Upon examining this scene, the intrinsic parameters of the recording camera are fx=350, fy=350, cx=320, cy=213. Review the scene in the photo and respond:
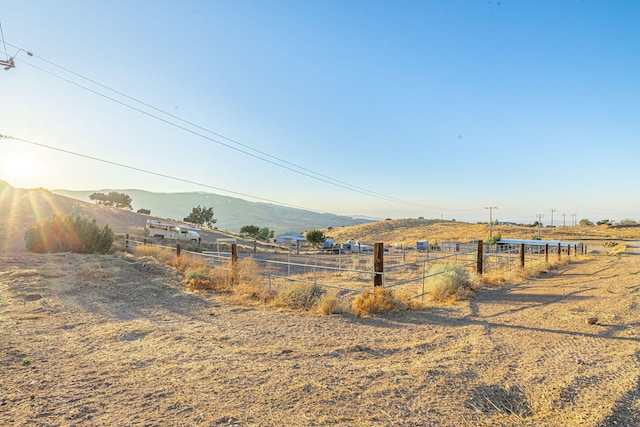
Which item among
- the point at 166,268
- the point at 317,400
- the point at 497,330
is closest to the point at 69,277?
the point at 166,268

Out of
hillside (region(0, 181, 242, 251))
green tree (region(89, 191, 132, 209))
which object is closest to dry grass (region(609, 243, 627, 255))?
hillside (region(0, 181, 242, 251))

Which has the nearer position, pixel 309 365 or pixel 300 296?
pixel 309 365

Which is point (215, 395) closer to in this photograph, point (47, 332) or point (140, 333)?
point (140, 333)

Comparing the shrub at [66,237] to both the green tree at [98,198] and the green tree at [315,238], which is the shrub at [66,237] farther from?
the green tree at [98,198]

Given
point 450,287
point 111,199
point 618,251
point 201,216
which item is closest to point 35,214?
point 201,216

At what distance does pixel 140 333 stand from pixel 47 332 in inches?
73.2

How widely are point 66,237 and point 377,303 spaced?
61.8ft

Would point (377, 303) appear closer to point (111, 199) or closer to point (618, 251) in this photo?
point (618, 251)

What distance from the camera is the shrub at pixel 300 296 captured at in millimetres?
9672

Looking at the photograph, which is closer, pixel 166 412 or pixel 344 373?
pixel 166 412

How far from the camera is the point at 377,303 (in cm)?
924

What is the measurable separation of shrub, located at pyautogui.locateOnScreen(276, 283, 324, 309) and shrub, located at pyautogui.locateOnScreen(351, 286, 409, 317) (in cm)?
120

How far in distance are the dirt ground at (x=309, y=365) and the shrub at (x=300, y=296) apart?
0.70 m

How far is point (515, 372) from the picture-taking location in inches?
195
